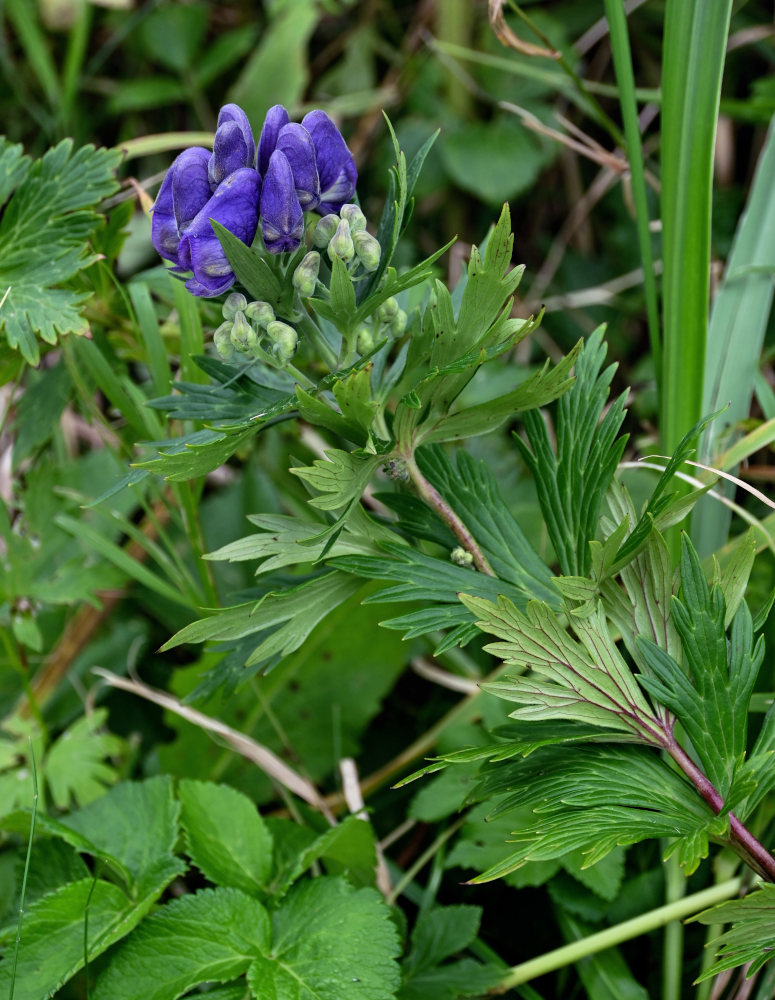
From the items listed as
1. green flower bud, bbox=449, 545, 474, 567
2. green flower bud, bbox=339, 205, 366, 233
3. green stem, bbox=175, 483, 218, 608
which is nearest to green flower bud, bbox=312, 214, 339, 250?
green flower bud, bbox=339, 205, 366, 233

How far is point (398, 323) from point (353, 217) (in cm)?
11

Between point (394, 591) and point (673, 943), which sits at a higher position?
point (394, 591)

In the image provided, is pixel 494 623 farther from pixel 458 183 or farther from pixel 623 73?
pixel 458 183

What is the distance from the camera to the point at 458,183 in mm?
1834

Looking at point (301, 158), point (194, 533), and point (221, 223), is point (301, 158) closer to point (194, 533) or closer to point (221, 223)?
point (221, 223)

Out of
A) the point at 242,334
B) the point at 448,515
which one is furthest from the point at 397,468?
the point at 242,334

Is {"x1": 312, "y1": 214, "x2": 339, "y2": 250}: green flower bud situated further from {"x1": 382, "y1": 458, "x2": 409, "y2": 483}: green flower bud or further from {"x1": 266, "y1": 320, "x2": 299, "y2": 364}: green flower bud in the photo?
{"x1": 382, "y1": 458, "x2": 409, "y2": 483}: green flower bud

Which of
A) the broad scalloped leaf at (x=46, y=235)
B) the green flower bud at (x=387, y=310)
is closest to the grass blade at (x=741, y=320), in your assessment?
the green flower bud at (x=387, y=310)

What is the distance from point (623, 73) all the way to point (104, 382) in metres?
0.70

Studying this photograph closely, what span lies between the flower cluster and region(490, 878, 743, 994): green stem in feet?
2.53

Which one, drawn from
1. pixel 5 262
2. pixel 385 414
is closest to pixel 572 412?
pixel 385 414

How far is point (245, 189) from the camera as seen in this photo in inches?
28.8

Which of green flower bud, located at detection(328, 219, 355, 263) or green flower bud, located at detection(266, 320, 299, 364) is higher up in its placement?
green flower bud, located at detection(328, 219, 355, 263)

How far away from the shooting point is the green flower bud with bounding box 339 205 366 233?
76cm
